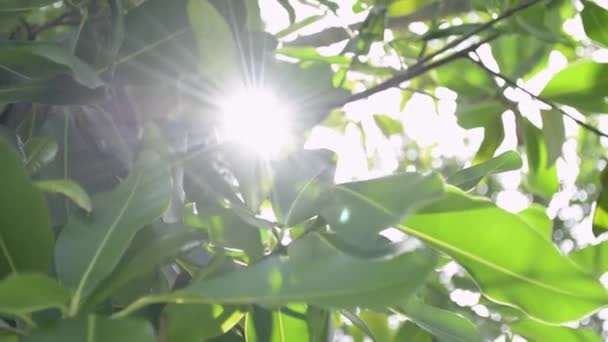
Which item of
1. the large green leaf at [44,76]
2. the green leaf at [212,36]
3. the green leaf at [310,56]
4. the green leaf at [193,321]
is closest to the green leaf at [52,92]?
the large green leaf at [44,76]

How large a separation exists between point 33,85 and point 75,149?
0.41 feet

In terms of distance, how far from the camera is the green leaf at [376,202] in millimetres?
507

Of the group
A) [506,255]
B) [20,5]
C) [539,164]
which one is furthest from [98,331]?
[539,164]

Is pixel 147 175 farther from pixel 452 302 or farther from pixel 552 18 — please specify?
pixel 552 18

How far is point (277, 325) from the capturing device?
2.10ft

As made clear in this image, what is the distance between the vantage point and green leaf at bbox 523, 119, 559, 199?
1.06 metres

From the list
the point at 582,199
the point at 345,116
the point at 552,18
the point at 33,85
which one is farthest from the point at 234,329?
the point at 582,199

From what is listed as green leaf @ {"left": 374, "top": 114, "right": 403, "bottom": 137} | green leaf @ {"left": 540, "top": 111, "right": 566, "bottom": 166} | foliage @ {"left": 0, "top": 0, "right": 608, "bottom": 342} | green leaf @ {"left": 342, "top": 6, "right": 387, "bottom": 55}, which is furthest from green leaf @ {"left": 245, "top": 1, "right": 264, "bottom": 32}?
green leaf @ {"left": 374, "top": 114, "right": 403, "bottom": 137}

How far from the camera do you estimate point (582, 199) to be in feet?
8.79

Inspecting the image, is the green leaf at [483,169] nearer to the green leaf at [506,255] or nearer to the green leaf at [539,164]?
the green leaf at [506,255]

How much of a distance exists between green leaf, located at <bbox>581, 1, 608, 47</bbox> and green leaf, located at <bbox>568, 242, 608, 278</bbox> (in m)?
0.26

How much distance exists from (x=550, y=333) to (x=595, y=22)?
384 mm

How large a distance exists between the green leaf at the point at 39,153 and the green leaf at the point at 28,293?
225 mm

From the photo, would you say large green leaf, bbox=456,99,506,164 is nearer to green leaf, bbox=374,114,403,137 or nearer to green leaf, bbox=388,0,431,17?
green leaf, bbox=388,0,431,17
